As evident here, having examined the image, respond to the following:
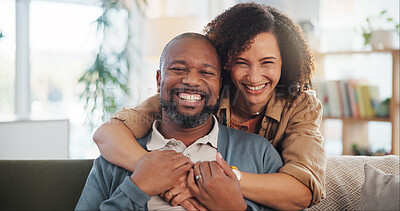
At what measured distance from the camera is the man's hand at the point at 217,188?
133 centimetres

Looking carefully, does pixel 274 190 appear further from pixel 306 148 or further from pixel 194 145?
pixel 194 145

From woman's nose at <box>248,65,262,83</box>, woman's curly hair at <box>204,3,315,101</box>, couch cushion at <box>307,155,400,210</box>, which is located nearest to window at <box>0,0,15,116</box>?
woman's curly hair at <box>204,3,315,101</box>

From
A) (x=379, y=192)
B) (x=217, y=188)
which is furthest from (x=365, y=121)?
(x=217, y=188)

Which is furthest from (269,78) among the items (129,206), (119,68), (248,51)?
(119,68)

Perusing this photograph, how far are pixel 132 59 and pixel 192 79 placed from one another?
2761 mm

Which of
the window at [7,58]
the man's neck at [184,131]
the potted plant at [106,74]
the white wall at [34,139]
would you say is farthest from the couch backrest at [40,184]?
the window at [7,58]

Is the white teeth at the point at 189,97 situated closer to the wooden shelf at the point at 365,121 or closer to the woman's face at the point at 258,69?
the woman's face at the point at 258,69

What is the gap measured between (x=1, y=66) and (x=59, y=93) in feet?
2.16

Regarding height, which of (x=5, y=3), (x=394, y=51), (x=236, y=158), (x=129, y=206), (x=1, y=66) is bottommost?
(x=129, y=206)

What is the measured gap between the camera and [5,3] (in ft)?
13.1

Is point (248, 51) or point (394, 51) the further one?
point (394, 51)

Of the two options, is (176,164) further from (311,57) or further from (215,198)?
(311,57)

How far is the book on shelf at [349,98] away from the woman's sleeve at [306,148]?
7.01 feet

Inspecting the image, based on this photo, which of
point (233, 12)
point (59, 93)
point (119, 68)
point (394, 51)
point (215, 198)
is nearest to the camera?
point (215, 198)
